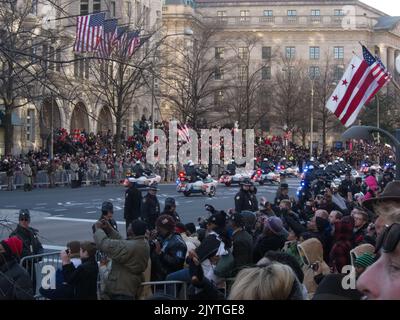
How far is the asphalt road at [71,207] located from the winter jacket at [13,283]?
960 centimetres

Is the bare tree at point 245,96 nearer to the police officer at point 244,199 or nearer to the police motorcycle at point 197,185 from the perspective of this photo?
the police motorcycle at point 197,185

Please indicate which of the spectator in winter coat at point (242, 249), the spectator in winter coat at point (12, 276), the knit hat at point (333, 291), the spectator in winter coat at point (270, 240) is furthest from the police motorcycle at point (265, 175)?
the knit hat at point (333, 291)

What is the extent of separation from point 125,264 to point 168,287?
52 cm

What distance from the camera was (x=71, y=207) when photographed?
32.2 m

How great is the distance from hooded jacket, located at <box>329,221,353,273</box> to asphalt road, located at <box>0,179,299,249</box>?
9348 millimetres

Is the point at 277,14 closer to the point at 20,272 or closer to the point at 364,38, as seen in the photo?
the point at 364,38

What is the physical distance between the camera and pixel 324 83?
80.6 metres

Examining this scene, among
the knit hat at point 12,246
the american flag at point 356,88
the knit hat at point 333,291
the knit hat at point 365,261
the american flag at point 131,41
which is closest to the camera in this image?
the knit hat at point 333,291

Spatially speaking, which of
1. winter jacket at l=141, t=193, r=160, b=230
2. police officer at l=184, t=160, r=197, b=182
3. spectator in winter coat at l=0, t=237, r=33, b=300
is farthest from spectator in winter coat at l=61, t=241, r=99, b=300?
police officer at l=184, t=160, r=197, b=182

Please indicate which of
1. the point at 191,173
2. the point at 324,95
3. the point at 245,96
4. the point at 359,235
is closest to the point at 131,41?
the point at 359,235

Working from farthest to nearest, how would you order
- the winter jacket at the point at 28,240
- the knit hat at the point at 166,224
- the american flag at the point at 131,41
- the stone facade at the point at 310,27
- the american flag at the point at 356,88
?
the stone facade at the point at 310,27 → the american flag at the point at 356,88 → the american flag at the point at 131,41 → the winter jacket at the point at 28,240 → the knit hat at the point at 166,224

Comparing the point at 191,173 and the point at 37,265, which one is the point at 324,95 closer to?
the point at 191,173

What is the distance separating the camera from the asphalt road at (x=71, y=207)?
76.8 ft

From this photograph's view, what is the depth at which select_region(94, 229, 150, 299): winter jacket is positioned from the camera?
9.16m
